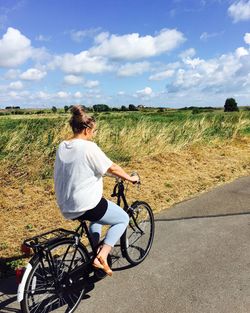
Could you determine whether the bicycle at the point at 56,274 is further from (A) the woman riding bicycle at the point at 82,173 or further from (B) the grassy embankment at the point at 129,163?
(B) the grassy embankment at the point at 129,163

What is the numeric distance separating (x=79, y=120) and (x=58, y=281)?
5.05 ft

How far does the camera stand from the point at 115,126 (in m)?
15.0

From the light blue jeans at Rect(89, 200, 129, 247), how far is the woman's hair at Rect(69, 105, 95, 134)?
33.7 inches

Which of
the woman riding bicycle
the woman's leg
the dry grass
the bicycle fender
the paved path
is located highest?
the woman riding bicycle

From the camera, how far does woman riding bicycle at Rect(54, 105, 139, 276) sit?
12.3ft

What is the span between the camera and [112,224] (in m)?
4.19

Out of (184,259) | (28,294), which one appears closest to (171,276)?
(184,259)

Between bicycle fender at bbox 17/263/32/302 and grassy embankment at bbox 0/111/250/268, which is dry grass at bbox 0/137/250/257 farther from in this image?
bicycle fender at bbox 17/263/32/302

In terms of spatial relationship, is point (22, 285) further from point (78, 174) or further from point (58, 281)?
point (78, 174)

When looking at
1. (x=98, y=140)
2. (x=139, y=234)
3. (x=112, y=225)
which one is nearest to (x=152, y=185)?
→ (x=139, y=234)

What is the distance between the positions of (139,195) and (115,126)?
698 cm

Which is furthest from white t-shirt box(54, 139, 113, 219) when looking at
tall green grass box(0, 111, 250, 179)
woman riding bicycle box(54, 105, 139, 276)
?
tall green grass box(0, 111, 250, 179)

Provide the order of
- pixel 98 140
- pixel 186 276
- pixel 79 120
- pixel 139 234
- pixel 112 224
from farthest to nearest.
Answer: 1. pixel 98 140
2. pixel 139 234
3. pixel 186 276
4. pixel 112 224
5. pixel 79 120

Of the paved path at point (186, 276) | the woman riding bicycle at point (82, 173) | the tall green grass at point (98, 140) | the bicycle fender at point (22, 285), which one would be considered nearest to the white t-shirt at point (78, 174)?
the woman riding bicycle at point (82, 173)
